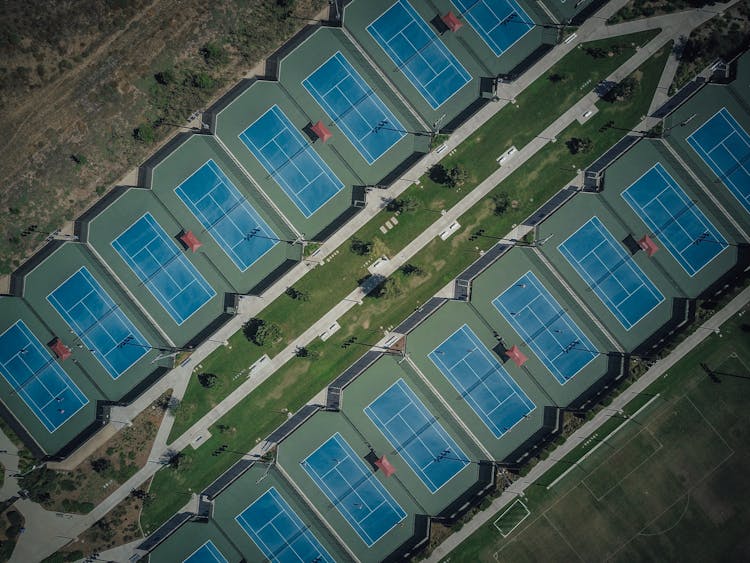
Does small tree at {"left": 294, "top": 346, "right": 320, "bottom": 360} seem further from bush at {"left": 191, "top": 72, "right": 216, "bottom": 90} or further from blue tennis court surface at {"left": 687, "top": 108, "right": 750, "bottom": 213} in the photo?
blue tennis court surface at {"left": 687, "top": 108, "right": 750, "bottom": 213}

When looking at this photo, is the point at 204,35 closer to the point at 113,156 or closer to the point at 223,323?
the point at 113,156

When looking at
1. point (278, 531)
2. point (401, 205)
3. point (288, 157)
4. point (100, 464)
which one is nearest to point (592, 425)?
point (401, 205)

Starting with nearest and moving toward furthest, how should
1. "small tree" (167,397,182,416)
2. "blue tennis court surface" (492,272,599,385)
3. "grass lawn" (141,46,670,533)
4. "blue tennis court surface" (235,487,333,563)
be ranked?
"blue tennis court surface" (492,272,599,385) < "blue tennis court surface" (235,487,333,563) < "grass lawn" (141,46,670,533) < "small tree" (167,397,182,416)

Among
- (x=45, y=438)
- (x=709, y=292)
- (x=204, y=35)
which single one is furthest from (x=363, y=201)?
(x=45, y=438)

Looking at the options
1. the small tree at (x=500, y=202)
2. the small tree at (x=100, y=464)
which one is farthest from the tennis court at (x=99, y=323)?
the small tree at (x=500, y=202)

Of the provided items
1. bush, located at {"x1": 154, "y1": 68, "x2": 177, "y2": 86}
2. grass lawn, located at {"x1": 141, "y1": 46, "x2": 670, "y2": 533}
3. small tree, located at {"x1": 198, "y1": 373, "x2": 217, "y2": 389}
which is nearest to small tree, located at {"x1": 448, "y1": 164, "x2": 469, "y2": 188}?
grass lawn, located at {"x1": 141, "y1": 46, "x2": 670, "y2": 533}
